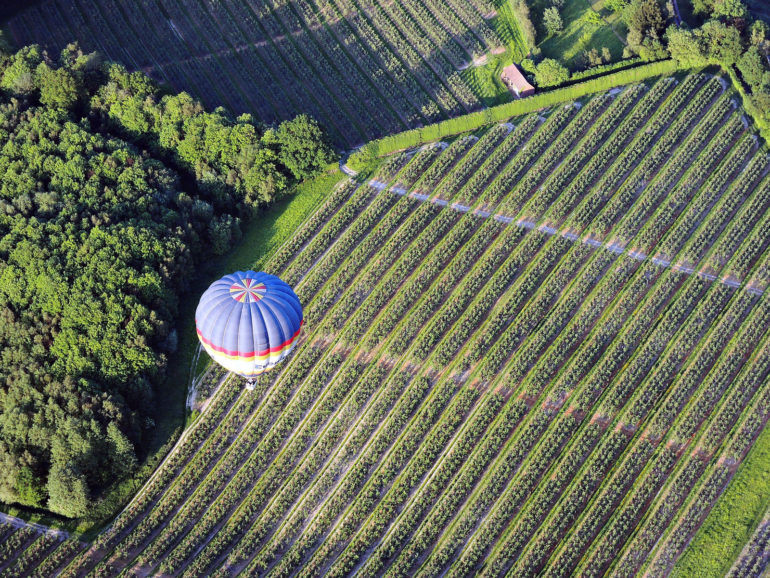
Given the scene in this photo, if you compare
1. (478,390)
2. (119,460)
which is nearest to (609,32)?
(478,390)

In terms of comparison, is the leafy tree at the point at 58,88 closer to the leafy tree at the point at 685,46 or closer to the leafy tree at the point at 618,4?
the leafy tree at the point at 618,4

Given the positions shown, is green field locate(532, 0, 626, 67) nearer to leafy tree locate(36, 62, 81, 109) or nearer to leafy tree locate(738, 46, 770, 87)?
leafy tree locate(738, 46, 770, 87)

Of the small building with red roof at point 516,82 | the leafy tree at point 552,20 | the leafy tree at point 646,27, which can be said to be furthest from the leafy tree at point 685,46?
the small building with red roof at point 516,82

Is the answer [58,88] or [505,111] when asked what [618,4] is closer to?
[505,111]

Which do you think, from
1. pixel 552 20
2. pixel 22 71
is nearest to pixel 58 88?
pixel 22 71

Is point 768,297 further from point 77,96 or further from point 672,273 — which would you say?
point 77,96

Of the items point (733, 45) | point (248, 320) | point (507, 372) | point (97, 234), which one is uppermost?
point (97, 234)
